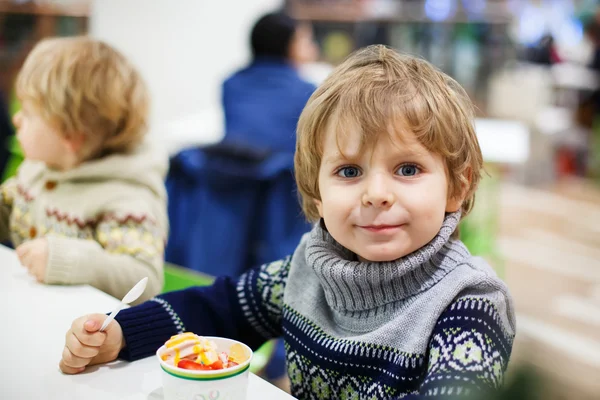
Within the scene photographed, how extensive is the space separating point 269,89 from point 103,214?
155 cm

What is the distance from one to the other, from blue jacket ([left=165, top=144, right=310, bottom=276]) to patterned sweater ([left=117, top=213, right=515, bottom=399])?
4.10ft

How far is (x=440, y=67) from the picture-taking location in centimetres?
99

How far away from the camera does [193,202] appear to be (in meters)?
2.50

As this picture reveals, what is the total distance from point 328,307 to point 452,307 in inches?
8.3

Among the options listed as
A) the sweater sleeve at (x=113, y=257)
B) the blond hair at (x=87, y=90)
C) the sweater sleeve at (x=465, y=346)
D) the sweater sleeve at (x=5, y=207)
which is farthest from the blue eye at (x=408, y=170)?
the sweater sleeve at (x=5, y=207)

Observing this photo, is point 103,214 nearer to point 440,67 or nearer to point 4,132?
point 440,67

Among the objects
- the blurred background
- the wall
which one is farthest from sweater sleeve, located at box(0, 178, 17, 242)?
the wall

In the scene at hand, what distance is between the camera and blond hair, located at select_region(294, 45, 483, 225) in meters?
0.86

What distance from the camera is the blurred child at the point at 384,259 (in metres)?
0.83

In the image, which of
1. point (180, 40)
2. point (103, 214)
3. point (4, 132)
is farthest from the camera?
point (180, 40)

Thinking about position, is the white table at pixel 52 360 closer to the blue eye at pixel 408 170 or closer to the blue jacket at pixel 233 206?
the blue eye at pixel 408 170

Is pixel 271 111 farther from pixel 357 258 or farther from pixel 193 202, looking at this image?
pixel 357 258

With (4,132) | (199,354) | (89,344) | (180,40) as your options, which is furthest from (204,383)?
(180,40)

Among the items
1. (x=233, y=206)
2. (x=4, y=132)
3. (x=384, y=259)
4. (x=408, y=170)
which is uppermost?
(x=408, y=170)
